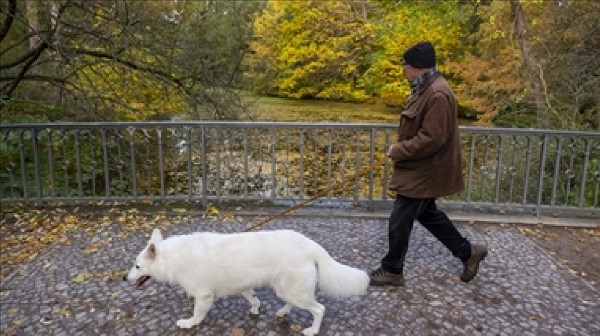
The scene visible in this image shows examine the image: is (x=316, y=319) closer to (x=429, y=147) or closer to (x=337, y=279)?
(x=337, y=279)

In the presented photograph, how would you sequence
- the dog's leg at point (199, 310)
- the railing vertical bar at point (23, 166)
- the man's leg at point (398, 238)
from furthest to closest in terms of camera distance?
the railing vertical bar at point (23, 166)
the man's leg at point (398, 238)
the dog's leg at point (199, 310)

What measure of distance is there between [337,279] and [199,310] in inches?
41.8

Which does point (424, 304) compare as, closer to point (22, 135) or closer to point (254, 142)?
point (254, 142)

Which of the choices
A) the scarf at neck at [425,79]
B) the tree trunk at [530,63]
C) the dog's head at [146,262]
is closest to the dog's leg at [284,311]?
the dog's head at [146,262]

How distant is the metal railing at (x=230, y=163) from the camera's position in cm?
622

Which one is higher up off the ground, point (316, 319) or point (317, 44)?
point (317, 44)

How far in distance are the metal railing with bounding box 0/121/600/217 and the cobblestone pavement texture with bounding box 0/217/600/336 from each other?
142cm

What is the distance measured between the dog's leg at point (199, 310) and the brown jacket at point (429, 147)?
5.77 ft

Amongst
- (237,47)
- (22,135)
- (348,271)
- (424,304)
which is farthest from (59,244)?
(237,47)

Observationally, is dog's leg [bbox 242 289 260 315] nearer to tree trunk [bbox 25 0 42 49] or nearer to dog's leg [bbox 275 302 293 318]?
dog's leg [bbox 275 302 293 318]

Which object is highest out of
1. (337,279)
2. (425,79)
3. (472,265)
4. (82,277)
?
(425,79)

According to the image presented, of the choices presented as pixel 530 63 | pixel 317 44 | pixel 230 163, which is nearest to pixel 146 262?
pixel 230 163

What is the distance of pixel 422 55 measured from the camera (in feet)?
12.3

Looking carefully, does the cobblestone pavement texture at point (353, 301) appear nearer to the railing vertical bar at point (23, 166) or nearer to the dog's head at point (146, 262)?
the dog's head at point (146, 262)
